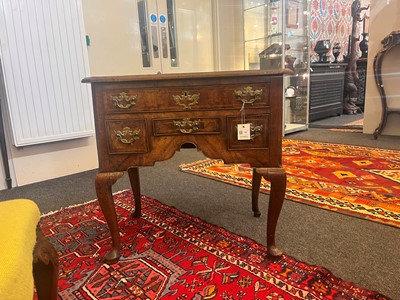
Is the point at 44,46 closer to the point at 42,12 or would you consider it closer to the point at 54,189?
the point at 42,12

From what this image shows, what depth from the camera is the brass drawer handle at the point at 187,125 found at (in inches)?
44.0

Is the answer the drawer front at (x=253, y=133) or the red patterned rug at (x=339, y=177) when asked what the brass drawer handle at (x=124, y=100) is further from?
the red patterned rug at (x=339, y=177)

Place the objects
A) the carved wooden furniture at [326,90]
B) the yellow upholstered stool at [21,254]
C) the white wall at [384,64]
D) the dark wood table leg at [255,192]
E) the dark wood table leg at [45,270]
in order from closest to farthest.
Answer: the yellow upholstered stool at [21,254], the dark wood table leg at [45,270], the dark wood table leg at [255,192], the white wall at [384,64], the carved wooden furniture at [326,90]

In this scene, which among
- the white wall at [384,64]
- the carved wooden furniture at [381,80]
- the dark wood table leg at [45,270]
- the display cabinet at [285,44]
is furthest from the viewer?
the display cabinet at [285,44]

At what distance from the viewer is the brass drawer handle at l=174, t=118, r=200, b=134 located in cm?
112

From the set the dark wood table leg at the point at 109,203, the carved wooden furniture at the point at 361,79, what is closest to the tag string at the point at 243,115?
the dark wood table leg at the point at 109,203

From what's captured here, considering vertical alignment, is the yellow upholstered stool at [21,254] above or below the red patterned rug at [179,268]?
above

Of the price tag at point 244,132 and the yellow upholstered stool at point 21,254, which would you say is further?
the price tag at point 244,132

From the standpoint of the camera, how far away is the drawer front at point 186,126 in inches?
44.0

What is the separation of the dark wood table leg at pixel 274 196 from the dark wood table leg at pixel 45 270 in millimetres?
731

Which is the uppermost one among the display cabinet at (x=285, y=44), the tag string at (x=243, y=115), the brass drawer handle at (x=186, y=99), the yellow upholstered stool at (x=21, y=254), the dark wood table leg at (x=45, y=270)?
the display cabinet at (x=285, y=44)

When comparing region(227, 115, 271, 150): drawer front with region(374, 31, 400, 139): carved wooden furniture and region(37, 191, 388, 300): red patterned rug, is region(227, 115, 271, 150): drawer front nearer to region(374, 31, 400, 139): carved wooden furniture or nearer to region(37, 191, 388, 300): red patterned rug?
region(37, 191, 388, 300): red patterned rug

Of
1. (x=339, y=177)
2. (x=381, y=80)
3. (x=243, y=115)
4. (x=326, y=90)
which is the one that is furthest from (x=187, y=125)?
(x=326, y=90)

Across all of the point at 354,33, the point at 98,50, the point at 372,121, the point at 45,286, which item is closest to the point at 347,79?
the point at 354,33
